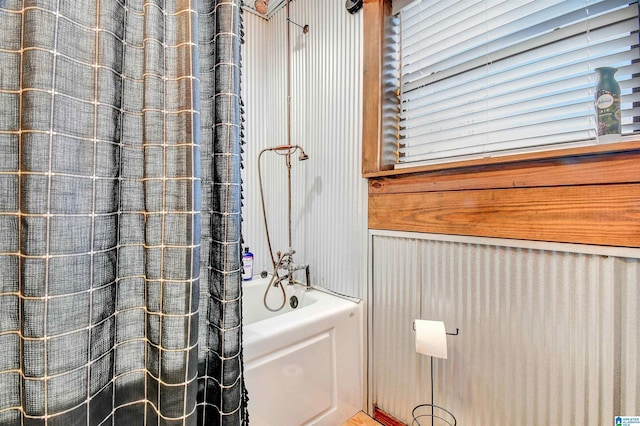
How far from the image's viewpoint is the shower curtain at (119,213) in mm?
584

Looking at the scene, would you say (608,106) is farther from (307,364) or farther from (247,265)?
(247,265)

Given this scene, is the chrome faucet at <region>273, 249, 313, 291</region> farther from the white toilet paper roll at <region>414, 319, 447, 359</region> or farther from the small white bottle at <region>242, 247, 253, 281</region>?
the white toilet paper roll at <region>414, 319, 447, 359</region>

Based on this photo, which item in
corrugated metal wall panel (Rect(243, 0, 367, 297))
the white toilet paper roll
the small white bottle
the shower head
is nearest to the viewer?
the white toilet paper roll

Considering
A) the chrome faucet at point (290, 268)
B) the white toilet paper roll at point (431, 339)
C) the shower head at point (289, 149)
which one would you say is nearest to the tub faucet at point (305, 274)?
the chrome faucet at point (290, 268)

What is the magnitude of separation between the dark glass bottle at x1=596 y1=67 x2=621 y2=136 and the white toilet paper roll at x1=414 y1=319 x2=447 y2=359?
0.83 meters

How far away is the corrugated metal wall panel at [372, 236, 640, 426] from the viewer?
2.82ft

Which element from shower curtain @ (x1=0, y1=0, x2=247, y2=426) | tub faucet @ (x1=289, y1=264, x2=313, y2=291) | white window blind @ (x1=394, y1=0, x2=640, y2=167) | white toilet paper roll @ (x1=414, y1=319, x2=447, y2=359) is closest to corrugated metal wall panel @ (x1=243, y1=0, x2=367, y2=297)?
tub faucet @ (x1=289, y1=264, x2=313, y2=291)

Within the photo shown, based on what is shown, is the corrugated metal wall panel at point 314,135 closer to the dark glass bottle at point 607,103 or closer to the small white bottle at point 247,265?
the small white bottle at point 247,265

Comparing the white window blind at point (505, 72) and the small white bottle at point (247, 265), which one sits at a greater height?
the white window blind at point (505, 72)

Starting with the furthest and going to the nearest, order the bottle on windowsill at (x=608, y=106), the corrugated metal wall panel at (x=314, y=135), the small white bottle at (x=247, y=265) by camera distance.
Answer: the small white bottle at (x=247, y=265), the corrugated metal wall panel at (x=314, y=135), the bottle on windowsill at (x=608, y=106)

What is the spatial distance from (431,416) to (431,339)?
0.47m

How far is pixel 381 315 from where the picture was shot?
146cm

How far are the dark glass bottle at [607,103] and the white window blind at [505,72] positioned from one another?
79 millimetres

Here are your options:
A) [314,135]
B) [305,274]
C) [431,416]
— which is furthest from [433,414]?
[314,135]
